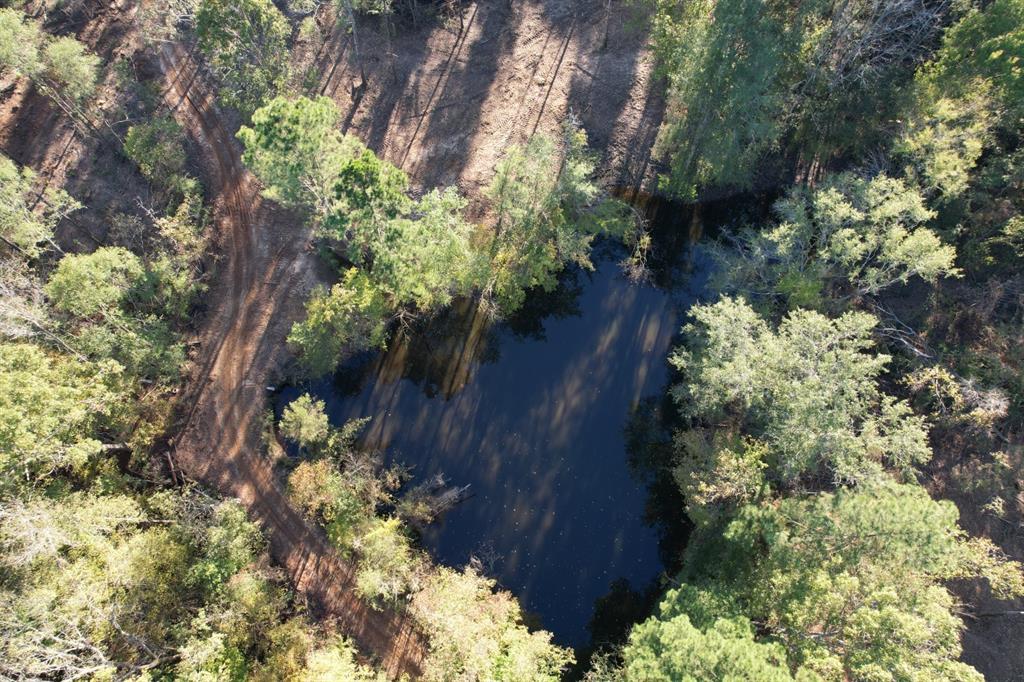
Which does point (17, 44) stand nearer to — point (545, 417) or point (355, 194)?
point (355, 194)

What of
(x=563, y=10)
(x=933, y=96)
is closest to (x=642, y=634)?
(x=933, y=96)

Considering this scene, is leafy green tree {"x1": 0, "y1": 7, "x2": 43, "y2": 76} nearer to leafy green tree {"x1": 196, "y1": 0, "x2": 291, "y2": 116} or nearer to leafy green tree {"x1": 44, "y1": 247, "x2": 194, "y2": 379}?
leafy green tree {"x1": 196, "y1": 0, "x2": 291, "y2": 116}

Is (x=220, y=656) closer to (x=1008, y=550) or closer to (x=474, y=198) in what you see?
(x=474, y=198)

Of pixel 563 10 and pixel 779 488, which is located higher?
pixel 563 10

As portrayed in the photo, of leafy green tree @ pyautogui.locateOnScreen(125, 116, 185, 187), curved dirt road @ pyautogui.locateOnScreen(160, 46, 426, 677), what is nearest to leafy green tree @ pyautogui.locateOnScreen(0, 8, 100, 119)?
leafy green tree @ pyautogui.locateOnScreen(125, 116, 185, 187)

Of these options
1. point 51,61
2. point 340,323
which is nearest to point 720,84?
point 340,323

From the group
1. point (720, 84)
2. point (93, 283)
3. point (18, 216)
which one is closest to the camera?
point (720, 84)
